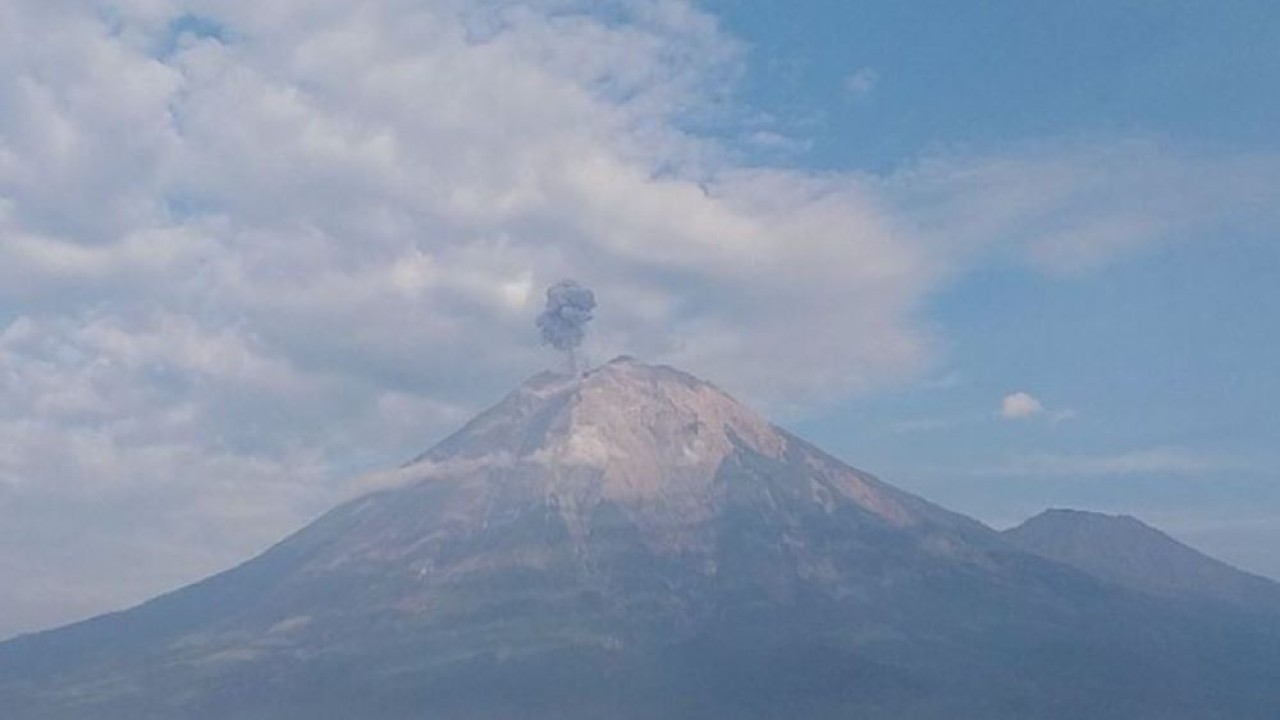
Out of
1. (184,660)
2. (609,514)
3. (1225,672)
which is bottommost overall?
(1225,672)

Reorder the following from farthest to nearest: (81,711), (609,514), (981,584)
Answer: (609,514)
(981,584)
(81,711)

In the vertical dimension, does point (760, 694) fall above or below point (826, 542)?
below

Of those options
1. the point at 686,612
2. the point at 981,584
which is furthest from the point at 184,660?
the point at 981,584

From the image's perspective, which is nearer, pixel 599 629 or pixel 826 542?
pixel 599 629

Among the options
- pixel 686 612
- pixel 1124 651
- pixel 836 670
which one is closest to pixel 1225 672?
pixel 1124 651

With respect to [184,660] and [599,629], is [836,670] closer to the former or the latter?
[599,629]

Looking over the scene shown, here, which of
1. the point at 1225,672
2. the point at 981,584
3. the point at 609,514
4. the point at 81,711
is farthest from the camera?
the point at 609,514
